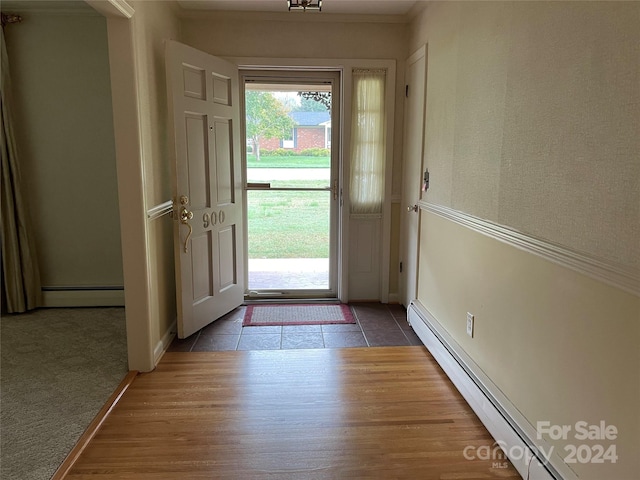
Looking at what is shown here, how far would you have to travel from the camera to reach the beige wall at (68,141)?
3627 millimetres

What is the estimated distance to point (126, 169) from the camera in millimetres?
2486

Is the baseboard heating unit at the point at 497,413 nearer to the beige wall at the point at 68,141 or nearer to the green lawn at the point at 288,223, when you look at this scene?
the green lawn at the point at 288,223

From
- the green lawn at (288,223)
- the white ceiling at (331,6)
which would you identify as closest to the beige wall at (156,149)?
the white ceiling at (331,6)

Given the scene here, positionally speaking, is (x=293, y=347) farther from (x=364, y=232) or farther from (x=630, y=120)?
(x=630, y=120)

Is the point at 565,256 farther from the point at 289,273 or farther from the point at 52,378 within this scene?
the point at 289,273

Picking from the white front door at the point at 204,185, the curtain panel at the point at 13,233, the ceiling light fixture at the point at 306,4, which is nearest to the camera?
the ceiling light fixture at the point at 306,4

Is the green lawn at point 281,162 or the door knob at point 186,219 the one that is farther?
the green lawn at point 281,162

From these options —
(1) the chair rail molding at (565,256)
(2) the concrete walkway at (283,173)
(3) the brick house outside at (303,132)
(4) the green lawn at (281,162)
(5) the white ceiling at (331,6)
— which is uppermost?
(5) the white ceiling at (331,6)

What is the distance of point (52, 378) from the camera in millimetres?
2615

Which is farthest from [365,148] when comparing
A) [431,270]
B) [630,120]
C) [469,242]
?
[630,120]

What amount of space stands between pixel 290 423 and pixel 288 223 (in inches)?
87.1

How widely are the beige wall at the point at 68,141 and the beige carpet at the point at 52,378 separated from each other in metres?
0.46

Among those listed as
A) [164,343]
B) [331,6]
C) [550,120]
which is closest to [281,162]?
[331,6]

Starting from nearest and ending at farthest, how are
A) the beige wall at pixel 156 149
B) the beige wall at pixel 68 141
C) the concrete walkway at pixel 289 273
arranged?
the beige wall at pixel 156 149, the beige wall at pixel 68 141, the concrete walkway at pixel 289 273
